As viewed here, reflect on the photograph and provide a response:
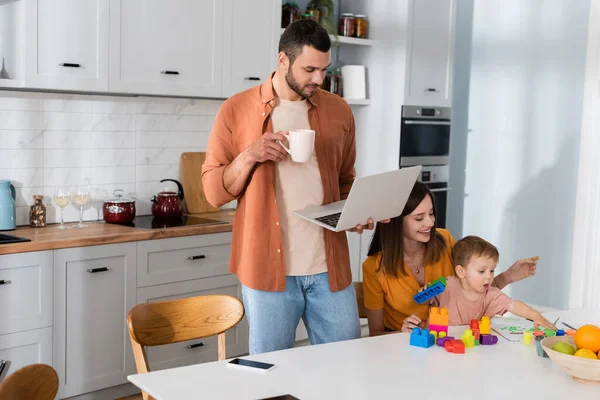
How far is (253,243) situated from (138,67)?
63.8 inches

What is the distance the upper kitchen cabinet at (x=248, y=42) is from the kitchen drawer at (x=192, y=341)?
100 centimetres

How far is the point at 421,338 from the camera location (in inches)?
87.8

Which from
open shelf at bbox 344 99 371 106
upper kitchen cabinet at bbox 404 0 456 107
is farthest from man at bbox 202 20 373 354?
upper kitchen cabinet at bbox 404 0 456 107

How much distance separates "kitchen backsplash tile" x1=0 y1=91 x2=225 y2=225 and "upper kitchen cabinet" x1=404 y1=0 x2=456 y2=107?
1295 millimetres

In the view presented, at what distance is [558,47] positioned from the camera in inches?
207

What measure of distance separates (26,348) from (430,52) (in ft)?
10.1

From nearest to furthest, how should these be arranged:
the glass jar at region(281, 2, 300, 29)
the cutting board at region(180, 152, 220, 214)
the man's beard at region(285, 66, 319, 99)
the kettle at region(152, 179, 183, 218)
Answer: the man's beard at region(285, 66, 319, 99) < the kettle at region(152, 179, 183, 218) < the cutting board at region(180, 152, 220, 214) < the glass jar at region(281, 2, 300, 29)

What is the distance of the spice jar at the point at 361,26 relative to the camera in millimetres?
4973

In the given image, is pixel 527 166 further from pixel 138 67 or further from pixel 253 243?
pixel 253 243

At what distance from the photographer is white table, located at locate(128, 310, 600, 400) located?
1814 millimetres

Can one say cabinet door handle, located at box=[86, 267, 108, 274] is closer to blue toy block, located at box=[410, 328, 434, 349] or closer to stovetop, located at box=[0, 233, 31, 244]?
stovetop, located at box=[0, 233, 31, 244]

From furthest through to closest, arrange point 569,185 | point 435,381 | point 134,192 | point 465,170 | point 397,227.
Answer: point 465,170, point 569,185, point 134,192, point 397,227, point 435,381

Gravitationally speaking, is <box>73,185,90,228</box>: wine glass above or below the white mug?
below

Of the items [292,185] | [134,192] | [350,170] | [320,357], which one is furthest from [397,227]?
[134,192]
